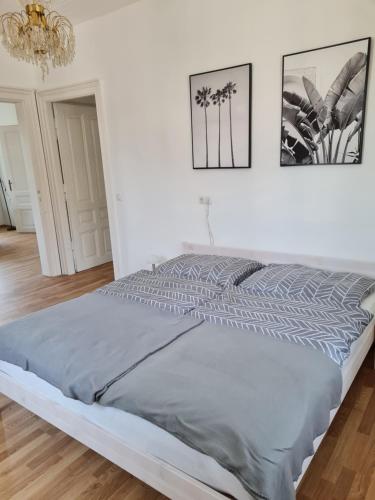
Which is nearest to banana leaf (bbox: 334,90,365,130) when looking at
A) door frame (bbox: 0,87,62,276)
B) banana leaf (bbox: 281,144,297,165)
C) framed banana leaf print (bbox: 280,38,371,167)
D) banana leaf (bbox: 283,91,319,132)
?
framed banana leaf print (bbox: 280,38,371,167)

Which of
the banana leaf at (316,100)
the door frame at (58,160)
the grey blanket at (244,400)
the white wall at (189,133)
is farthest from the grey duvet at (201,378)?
the door frame at (58,160)

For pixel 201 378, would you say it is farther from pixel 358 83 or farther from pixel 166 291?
pixel 358 83

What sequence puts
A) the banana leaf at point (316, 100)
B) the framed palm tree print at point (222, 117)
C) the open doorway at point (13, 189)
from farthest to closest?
the open doorway at point (13, 189) < the framed palm tree print at point (222, 117) < the banana leaf at point (316, 100)

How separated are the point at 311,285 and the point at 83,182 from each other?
3.48 meters

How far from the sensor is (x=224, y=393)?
134 cm

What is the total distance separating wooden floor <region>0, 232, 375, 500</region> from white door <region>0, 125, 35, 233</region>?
19.3 ft

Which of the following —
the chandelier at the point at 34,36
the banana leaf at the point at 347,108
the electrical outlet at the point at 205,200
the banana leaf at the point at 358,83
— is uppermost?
the chandelier at the point at 34,36

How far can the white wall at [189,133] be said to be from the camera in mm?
2484

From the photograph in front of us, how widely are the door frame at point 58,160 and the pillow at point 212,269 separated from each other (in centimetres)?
140

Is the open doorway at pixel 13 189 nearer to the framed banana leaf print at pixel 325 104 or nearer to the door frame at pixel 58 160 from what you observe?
the door frame at pixel 58 160

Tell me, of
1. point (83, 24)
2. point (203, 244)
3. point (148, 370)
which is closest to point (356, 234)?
point (203, 244)

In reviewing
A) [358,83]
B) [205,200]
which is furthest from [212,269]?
[358,83]

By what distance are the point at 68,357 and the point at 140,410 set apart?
53cm

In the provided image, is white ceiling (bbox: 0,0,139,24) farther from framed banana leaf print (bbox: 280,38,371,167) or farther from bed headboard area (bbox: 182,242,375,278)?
bed headboard area (bbox: 182,242,375,278)
